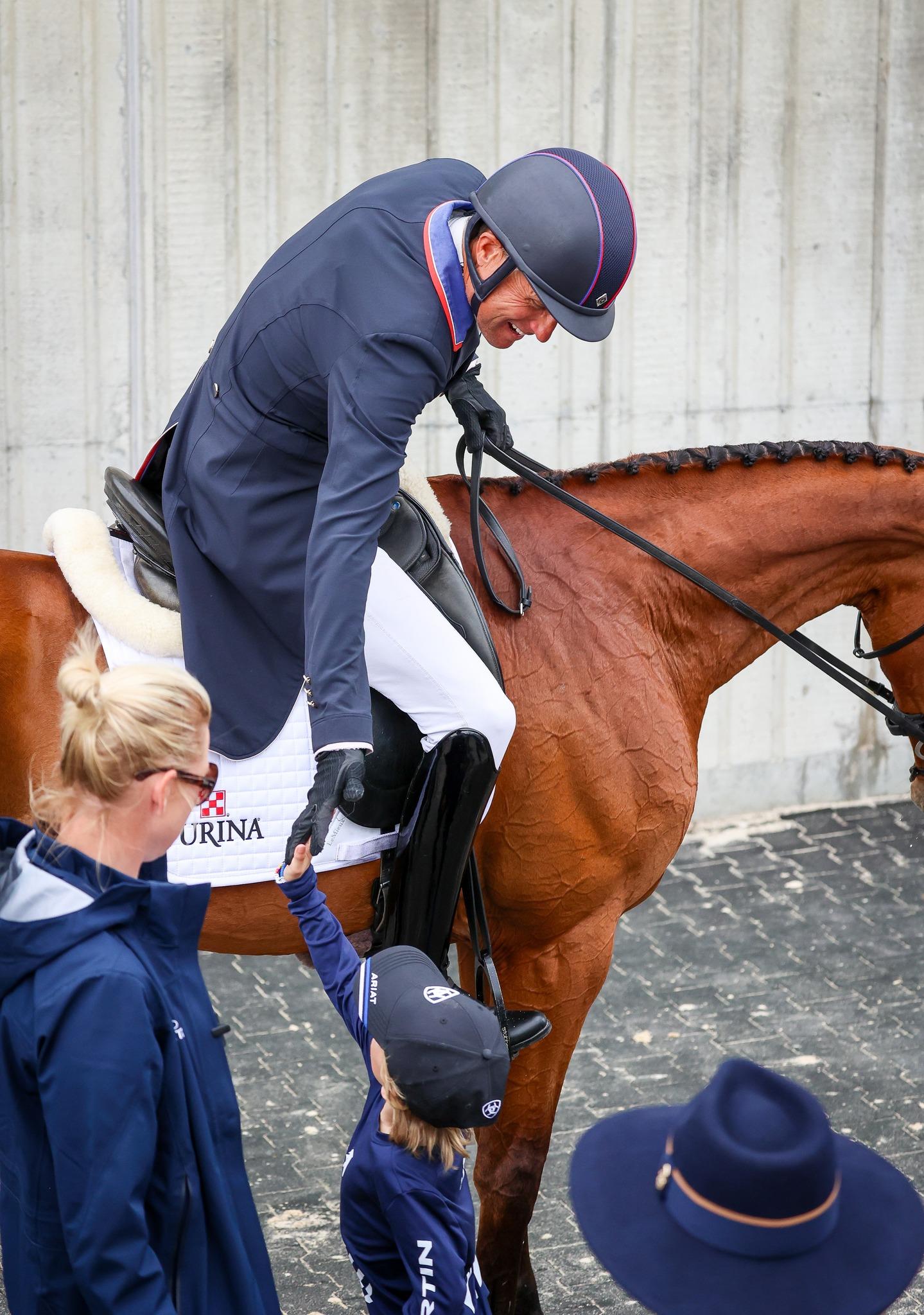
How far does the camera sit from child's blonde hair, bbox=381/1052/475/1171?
2443 millimetres

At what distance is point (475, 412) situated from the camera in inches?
140

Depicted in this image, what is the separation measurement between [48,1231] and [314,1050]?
3.31 meters

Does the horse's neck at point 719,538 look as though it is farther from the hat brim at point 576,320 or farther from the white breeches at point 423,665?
the hat brim at point 576,320

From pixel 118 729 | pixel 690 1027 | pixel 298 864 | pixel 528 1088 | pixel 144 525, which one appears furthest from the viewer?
pixel 690 1027

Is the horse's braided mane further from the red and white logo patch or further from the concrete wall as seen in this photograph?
the concrete wall

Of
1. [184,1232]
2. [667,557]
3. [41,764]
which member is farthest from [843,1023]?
[184,1232]

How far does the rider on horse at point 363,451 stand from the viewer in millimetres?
2969

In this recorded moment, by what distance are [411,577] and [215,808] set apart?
0.66 metres

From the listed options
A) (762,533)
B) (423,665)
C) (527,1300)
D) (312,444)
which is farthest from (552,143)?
(527,1300)

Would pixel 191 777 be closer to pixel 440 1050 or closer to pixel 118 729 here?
pixel 118 729

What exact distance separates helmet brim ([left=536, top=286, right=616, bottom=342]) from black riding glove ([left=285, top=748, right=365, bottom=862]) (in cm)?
91

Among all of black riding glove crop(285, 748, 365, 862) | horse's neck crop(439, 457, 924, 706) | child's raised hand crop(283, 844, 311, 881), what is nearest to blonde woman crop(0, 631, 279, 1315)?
child's raised hand crop(283, 844, 311, 881)

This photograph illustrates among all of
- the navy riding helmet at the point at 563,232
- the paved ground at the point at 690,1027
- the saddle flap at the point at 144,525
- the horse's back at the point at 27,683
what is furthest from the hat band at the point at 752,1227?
the paved ground at the point at 690,1027

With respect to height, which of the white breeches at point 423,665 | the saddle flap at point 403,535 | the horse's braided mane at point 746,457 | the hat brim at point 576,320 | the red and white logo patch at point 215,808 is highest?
the hat brim at point 576,320
